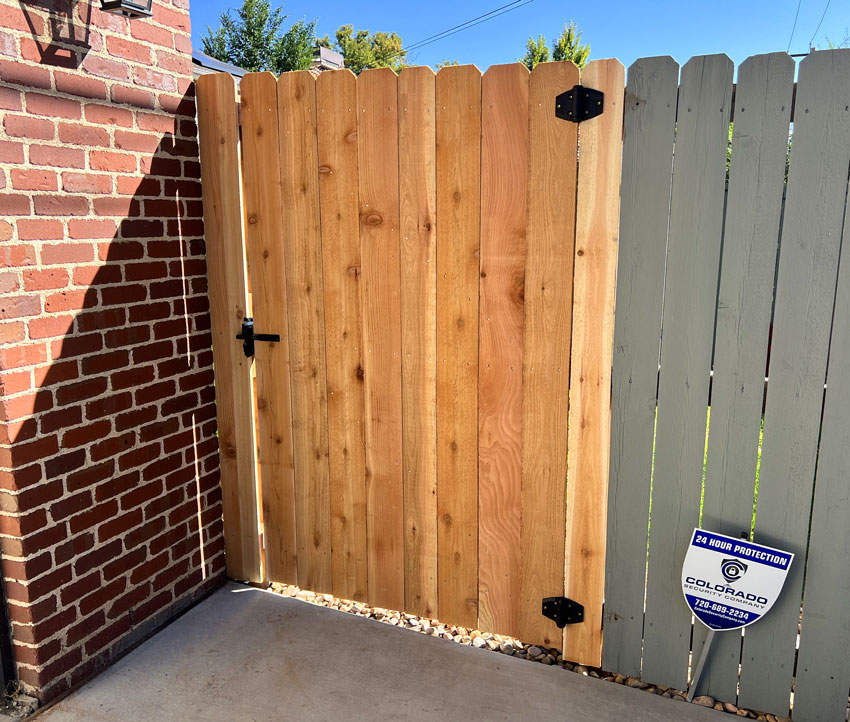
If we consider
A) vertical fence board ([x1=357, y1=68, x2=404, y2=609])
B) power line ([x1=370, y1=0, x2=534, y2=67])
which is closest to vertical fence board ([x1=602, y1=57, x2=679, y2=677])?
vertical fence board ([x1=357, y1=68, x2=404, y2=609])

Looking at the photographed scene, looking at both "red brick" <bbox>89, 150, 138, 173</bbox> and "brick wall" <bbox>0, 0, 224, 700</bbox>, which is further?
"red brick" <bbox>89, 150, 138, 173</bbox>

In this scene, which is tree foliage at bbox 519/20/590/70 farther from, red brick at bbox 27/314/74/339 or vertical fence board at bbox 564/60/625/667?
red brick at bbox 27/314/74/339

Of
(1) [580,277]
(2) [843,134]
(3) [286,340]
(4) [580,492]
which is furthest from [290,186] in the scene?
(2) [843,134]

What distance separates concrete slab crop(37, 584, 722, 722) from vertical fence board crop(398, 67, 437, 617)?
278mm

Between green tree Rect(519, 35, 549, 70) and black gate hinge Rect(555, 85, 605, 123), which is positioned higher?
green tree Rect(519, 35, 549, 70)

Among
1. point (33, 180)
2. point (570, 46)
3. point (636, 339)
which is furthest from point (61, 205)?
point (570, 46)

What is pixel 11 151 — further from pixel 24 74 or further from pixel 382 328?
pixel 382 328

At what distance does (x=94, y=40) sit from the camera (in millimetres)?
2215

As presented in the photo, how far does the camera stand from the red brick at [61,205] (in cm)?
206

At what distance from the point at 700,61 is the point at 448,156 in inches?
31.5

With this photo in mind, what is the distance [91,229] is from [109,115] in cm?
39

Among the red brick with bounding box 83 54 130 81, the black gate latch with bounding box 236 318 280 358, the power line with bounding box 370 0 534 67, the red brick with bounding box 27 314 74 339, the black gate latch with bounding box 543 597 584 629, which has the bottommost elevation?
the black gate latch with bounding box 543 597 584 629

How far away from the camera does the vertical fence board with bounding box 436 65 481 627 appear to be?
2.25 meters

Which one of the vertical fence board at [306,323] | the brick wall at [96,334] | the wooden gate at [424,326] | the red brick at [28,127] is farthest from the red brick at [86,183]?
the vertical fence board at [306,323]
